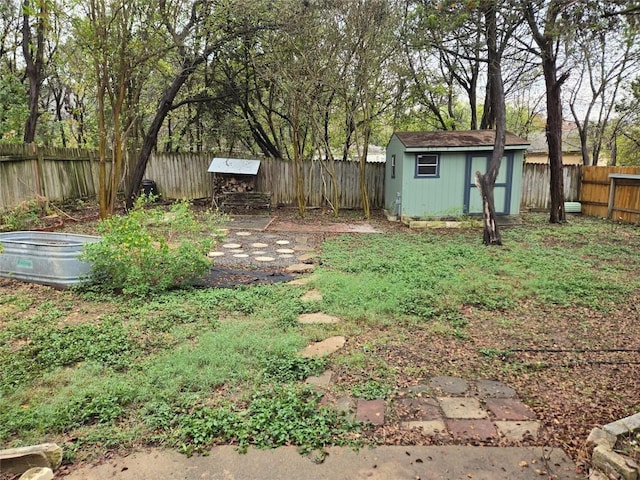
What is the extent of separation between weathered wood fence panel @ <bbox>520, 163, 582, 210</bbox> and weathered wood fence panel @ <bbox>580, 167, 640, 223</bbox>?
0.89 ft

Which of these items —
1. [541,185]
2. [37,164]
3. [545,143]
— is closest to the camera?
[37,164]

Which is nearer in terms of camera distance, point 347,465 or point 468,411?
point 347,465

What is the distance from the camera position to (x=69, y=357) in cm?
286

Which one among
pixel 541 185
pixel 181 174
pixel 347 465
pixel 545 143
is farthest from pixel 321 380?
pixel 545 143

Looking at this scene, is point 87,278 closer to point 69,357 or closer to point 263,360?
point 69,357

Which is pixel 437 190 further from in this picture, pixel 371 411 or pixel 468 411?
pixel 371 411

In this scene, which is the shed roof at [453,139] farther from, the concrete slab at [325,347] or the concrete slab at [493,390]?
the concrete slab at [493,390]

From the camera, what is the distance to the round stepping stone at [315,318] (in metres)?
3.59

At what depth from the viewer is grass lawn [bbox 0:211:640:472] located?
2145 mm

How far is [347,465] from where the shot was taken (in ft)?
6.18

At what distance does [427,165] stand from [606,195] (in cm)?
507

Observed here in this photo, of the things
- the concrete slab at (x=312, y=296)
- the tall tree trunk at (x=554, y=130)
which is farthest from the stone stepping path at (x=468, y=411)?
the tall tree trunk at (x=554, y=130)

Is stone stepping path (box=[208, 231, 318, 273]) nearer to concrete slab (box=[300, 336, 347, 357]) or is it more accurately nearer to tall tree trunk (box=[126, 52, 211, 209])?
concrete slab (box=[300, 336, 347, 357])

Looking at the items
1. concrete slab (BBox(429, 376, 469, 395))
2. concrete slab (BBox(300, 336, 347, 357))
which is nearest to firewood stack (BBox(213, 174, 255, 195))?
concrete slab (BBox(300, 336, 347, 357))
